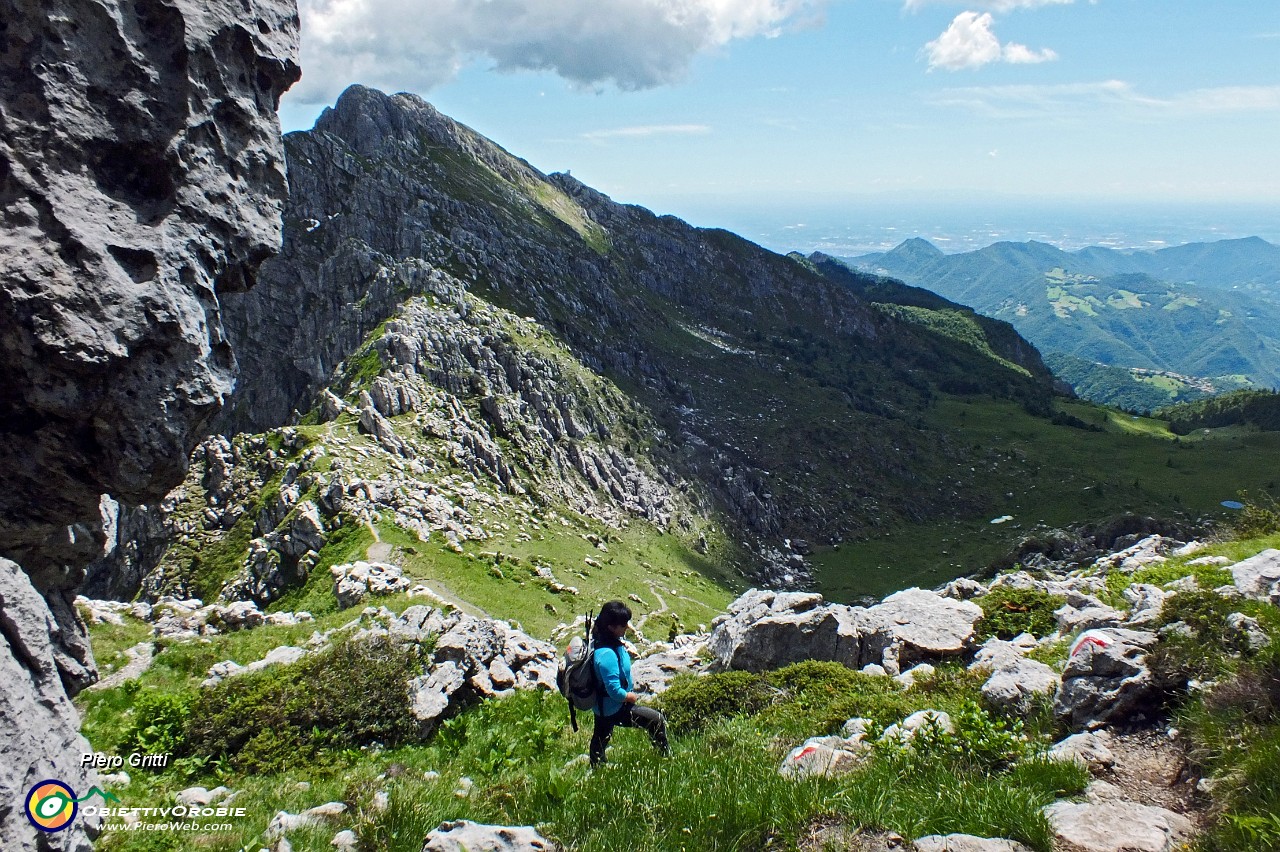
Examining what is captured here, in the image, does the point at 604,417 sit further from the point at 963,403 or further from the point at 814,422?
the point at 963,403

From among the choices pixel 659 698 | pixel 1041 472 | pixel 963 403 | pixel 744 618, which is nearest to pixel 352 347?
pixel 744 618

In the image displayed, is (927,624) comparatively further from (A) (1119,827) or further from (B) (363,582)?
(B) (363,582)

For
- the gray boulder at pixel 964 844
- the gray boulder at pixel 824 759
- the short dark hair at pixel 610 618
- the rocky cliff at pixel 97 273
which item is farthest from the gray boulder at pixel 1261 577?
the rocky cliff at pixel 97 273

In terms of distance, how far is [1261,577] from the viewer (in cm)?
1202

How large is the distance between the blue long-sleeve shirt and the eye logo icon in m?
6.59

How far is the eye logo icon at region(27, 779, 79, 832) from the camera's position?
22.2 ft

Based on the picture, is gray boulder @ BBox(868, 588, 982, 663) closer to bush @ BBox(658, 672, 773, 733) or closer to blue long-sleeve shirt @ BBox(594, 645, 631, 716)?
bush @ BBox(658, 672, 773, 733)

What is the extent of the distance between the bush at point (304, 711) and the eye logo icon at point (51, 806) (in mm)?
7158

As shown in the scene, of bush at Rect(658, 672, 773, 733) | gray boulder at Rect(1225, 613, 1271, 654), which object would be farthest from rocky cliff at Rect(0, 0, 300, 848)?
gray boulder at Rect(1225, 613, 1271, 654)

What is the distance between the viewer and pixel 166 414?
30.5ft

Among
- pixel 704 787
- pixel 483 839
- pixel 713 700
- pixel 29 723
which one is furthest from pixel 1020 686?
pixel 29 723

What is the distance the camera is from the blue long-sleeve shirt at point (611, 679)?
10875 millimetres

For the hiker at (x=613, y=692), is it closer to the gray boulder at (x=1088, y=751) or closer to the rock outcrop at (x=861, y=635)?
the gray boulder at (x=1088, y=751)

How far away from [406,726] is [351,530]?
32.8 m
